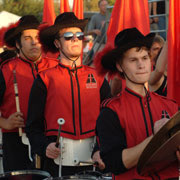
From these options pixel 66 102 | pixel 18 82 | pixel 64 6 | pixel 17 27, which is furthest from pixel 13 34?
pixel 66 102

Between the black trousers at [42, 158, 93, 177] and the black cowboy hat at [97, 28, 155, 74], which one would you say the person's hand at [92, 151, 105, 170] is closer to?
the black trousers at [42, 158, 93, 177]

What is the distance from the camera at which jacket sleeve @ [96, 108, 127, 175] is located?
3.18 meters

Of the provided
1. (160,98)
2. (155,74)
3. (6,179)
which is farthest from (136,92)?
(155,74)

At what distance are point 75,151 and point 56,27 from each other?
126 cm

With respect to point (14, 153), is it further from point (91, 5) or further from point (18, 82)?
point (91, 5)

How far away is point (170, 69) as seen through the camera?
4875mm

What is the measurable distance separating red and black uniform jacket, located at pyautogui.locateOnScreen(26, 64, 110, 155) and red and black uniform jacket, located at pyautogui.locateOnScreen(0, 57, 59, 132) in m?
0.93

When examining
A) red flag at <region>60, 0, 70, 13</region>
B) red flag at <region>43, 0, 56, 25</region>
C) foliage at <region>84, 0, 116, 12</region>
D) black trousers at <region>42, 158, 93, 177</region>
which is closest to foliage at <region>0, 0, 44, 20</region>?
foliage at <region>84, 0, 116, 12</region>

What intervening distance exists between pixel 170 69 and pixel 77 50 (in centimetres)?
90

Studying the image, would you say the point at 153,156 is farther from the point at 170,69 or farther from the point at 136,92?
the point at 170,69

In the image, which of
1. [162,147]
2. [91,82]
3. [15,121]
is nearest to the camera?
[162,147]

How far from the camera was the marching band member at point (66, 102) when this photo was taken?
4613mm

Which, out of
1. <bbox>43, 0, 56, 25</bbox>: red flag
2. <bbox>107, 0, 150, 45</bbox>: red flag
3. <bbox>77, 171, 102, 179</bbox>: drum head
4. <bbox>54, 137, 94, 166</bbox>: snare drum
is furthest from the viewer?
<bbox>43, 0, 56, 25</bbox>: red flag

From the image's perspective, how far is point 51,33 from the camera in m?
5.12
